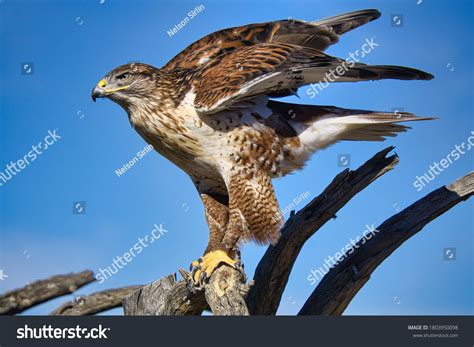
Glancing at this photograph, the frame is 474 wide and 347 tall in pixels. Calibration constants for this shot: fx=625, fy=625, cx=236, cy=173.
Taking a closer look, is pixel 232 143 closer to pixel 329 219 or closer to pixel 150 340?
pixel 329 219

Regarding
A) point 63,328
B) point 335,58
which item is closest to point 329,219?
point 335,58

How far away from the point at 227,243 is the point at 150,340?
3.63 feet

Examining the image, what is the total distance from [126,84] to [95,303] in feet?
11.6

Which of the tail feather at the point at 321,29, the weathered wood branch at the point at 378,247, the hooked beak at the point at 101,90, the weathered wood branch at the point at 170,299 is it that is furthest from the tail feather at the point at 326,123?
the weathered wood branch at the point at 170,299

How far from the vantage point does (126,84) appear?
619 cm

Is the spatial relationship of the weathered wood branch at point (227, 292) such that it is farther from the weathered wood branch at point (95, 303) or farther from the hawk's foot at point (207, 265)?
the weathered wood branch at point (95, 303)

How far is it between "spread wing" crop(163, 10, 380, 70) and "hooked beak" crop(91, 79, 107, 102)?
1.07m

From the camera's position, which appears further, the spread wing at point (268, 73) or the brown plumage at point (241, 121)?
the brown plumage at point (241, 121)

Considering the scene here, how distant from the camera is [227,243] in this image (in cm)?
576

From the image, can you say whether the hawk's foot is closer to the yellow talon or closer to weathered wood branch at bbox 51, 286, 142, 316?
the yellow talon

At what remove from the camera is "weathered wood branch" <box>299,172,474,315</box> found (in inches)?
255

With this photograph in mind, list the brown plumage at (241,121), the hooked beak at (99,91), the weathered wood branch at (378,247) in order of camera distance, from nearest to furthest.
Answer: the brown plumage at (241,121)
the hooked beak at (99,91)
the weathered wood branch at (378,247)

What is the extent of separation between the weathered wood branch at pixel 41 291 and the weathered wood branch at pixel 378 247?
3.39m

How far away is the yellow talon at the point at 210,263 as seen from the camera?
549cm
